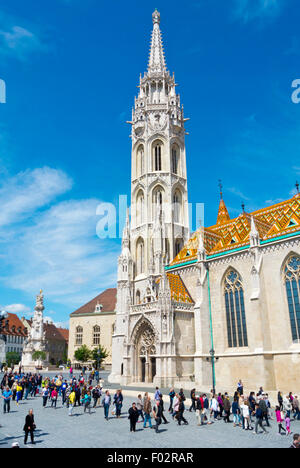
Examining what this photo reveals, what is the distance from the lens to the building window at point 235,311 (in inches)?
1212

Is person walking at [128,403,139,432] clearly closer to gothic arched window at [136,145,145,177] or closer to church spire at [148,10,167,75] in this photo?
gothic arched window at [136,145,145,177]

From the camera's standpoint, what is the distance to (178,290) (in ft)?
117

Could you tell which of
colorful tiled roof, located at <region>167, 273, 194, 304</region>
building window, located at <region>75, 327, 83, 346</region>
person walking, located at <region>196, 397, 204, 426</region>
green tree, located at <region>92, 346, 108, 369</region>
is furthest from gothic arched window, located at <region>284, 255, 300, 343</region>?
building window, located at <region>75, 327, 83, 346</region>

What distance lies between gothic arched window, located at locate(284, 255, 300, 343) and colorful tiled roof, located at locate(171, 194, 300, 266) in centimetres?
257

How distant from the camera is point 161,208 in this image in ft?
149

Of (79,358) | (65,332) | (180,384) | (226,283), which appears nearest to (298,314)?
(226,283)

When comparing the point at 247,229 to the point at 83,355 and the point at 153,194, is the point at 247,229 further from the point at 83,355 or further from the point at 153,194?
the point at 83,355

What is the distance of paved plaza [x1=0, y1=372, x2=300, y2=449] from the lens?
A: 41.6 ft

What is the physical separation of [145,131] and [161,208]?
1161 centimetres

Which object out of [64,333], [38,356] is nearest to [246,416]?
[38,356]

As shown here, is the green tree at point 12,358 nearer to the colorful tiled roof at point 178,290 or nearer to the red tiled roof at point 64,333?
the red tiled roof at point 64,333

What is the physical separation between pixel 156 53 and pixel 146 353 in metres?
45.1

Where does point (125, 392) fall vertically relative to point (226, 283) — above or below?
below
